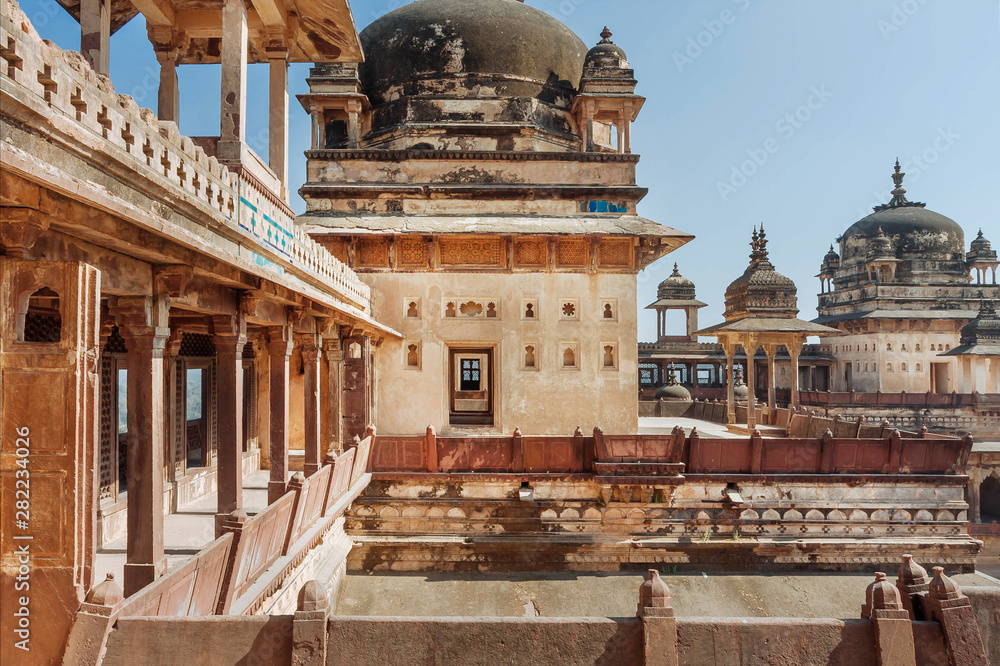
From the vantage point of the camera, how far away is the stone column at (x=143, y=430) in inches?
161

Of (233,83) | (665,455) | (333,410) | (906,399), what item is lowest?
(906,399)

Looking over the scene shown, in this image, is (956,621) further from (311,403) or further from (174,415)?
(174,415)

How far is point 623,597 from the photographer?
8984mm

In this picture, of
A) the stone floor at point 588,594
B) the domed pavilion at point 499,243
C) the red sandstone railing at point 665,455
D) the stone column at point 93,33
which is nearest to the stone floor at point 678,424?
the domed pavilion at point 499,243

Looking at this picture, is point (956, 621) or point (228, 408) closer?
point (956, 621)

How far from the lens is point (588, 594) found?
898cm

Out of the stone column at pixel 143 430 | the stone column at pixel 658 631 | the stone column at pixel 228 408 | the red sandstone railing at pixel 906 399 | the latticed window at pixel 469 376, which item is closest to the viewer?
the stone column at pixel 658 631

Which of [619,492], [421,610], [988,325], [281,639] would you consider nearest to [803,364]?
[988,325]

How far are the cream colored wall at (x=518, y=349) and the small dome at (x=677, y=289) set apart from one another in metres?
20.2

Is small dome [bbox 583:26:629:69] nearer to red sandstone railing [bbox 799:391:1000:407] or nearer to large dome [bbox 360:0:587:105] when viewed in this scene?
large dome [bbox 360:0:587:105]

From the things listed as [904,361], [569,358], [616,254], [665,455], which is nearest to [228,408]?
[665,455]

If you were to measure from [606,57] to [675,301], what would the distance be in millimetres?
19304

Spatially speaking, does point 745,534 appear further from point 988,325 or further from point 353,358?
point 988,325

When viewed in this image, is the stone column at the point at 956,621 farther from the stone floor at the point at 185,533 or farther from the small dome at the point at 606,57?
the small dome at the point at 606,57
